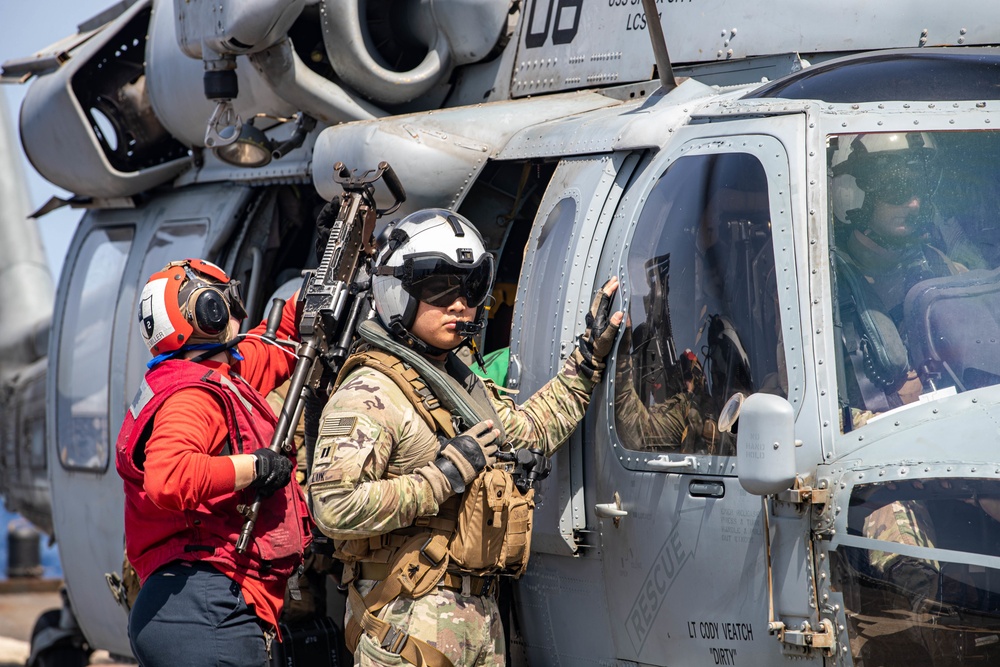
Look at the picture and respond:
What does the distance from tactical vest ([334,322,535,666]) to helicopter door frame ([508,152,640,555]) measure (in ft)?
0.62

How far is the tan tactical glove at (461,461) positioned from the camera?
3609 millimetres

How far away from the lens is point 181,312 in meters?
4.12

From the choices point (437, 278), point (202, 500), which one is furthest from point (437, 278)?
point (202, 500)

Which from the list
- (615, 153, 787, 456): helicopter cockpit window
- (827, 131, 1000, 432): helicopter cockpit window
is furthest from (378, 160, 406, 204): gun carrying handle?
(827, 131, 1000, 432): helicopter cockpit window

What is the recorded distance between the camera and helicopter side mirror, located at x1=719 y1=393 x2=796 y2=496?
121 inches

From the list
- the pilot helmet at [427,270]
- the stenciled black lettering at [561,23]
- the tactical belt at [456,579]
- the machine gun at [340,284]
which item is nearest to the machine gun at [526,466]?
the tactical belt at [456,579]

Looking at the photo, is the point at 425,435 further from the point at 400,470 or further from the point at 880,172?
the point at 880,172

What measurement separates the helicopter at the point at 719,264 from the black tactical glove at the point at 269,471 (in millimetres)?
813

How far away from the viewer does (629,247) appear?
3.91 meters

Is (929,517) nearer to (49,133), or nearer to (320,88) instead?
(320,88)

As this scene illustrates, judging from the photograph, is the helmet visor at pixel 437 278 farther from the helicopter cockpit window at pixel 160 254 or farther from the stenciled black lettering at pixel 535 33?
the helicopter cockpit window at pixel 160 254

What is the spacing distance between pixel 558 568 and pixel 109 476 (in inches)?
123

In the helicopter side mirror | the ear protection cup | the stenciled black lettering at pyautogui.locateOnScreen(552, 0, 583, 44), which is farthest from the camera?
the stenciled black lettering at pyautogui.locateOnScreen(552, 0, 583, 44)

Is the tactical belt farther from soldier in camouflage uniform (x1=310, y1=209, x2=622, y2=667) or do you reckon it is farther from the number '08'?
the number '08'
